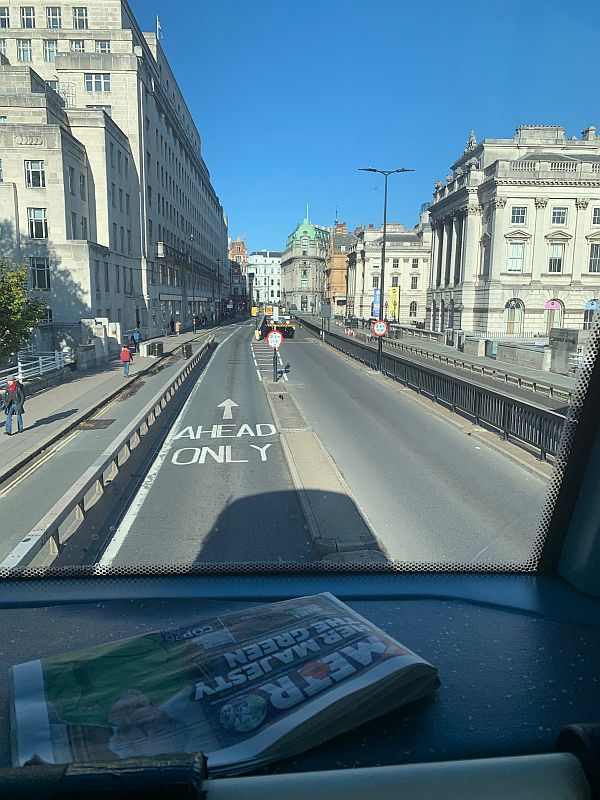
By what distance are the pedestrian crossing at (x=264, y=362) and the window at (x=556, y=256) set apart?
63.7ft

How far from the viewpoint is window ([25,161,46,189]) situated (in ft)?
120

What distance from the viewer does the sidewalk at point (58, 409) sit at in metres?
13.5

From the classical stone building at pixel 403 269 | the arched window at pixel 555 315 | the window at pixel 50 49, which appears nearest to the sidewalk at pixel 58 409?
the arched window at pixel 555 315

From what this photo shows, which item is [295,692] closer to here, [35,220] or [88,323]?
[88,323]

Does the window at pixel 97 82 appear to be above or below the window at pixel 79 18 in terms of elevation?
below

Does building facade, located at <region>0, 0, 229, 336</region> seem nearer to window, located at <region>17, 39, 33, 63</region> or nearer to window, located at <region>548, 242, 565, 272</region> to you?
window, located at <region>17, 39, 33, 63</region>

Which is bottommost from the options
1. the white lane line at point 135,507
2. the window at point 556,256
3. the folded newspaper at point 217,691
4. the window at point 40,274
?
the white lane line at point 135,507

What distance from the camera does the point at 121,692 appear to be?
1.92 metres

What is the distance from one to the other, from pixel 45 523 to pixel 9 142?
1485 inches

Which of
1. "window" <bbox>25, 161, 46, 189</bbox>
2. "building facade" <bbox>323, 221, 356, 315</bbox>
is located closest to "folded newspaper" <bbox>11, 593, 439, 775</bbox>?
"window" <bbox>25, 161, 46, 189</bbox>

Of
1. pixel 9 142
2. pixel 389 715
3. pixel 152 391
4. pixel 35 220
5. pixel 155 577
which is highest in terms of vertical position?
pixel 9 142

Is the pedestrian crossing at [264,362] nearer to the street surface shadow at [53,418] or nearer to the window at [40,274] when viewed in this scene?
the street surface shadow at [53,418]

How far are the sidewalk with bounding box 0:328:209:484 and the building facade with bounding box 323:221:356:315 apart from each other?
10102cm

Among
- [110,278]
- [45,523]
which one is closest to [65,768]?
[45,523]
